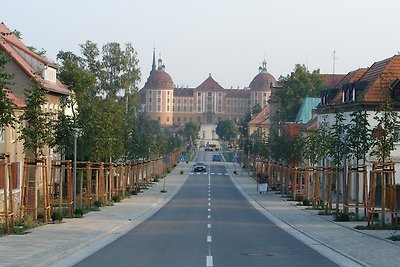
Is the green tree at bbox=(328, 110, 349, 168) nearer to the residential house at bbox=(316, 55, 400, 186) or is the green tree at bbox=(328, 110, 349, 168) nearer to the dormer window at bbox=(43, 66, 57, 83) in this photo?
the residential house at bbox=(316, 55, 400, 186)

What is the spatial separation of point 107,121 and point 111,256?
86.2ft

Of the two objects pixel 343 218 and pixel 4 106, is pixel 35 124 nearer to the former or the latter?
pixel 4 106

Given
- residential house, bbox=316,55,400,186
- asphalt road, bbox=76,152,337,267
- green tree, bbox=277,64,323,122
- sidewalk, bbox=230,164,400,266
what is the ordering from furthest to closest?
green tree, bbox=277,64,323,122 < residential house, bbox=316,55,400,186 < sidewalk, bbox=230,164,400,266 < asphalt road, bbox=76,152,337,267

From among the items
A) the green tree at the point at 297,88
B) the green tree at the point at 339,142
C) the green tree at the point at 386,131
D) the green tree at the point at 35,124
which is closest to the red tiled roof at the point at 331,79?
the green tree at the point at 297,88

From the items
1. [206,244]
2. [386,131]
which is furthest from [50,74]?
[206,244]

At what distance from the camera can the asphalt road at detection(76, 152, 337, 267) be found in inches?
749

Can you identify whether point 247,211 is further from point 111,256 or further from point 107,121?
point 111,256

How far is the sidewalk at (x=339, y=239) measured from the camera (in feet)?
67.2

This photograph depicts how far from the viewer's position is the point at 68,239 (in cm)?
2431

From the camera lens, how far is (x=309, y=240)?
26.5 metres

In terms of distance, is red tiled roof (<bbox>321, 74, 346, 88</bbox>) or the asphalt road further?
red tiled roof (<bbox>321, 74, 346, 88</bbox>)

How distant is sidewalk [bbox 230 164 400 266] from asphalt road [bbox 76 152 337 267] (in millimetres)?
582

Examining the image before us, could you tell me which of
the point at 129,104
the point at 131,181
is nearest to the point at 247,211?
the point at 131,181

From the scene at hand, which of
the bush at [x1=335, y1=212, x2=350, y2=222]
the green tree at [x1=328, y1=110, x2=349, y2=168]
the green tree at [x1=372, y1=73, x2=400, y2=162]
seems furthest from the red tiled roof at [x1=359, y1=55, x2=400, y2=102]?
the green tree at [x1=372, y1=73, x2=400, y2=162]
